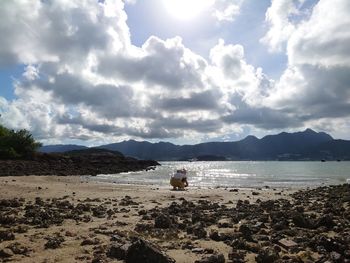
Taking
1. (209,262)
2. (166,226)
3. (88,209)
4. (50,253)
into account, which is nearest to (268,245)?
(209,262)

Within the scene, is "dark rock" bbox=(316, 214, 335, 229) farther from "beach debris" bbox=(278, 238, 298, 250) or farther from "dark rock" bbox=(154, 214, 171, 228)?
"dark rock" bbox=(154, 214, 171, 228)

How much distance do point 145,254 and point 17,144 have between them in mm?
88055

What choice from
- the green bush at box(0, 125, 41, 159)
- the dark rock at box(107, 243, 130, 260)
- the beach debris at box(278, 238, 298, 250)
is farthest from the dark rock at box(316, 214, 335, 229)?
the green bush at box(0, 125, 41, 159)

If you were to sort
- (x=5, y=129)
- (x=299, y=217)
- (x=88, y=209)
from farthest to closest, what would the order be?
(x=5, y=129)
(x=88, y=209)
(x=299, y=217)

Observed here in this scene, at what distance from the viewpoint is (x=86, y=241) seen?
13.6 m

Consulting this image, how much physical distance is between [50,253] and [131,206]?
508 inches

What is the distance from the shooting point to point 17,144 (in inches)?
3615

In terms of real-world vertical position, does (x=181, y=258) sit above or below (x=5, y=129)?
below

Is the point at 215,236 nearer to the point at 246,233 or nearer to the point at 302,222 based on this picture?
the point at 246,233

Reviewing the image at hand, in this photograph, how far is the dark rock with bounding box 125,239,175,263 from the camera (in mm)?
10633

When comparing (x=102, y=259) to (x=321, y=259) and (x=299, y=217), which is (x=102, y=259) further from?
(x=299, y=217)

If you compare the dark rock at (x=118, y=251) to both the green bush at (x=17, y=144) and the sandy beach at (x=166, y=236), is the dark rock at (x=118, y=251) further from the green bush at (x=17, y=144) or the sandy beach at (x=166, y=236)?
the green bush at (x=17, y=144)

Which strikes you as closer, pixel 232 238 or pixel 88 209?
pixel 232 238

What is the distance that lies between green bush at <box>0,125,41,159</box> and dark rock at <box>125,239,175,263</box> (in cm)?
8238
